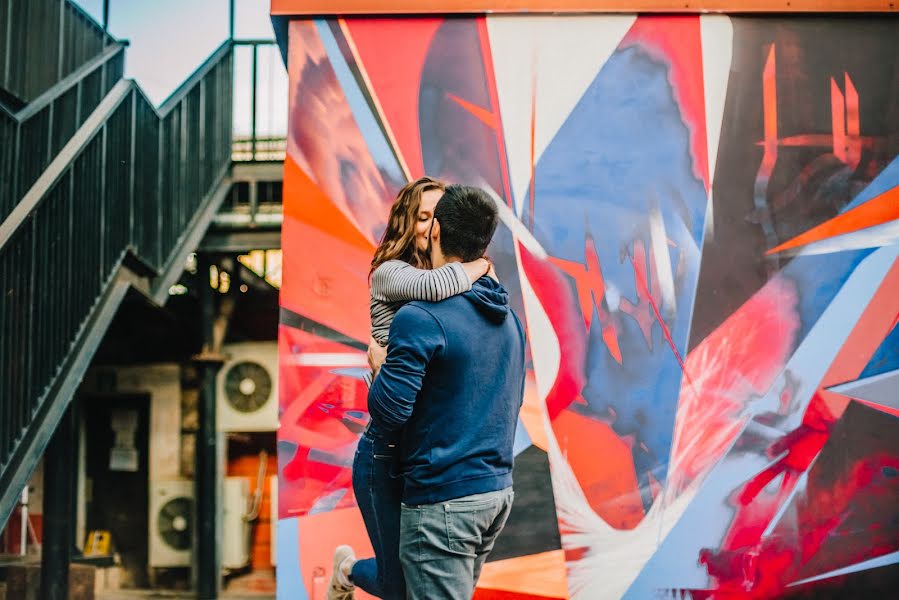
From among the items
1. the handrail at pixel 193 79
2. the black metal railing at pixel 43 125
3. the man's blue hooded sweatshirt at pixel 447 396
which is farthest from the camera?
the handrail at pixel 193 79

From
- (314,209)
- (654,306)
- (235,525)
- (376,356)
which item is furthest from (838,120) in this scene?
(235,525)

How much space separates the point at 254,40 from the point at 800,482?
6450 mm

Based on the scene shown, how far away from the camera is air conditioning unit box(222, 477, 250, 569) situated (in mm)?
9984

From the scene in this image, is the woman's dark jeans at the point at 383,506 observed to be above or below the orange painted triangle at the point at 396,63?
below

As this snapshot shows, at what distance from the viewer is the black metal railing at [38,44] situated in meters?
7.09

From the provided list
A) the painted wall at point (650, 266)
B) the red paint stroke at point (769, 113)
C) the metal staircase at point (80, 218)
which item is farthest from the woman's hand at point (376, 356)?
the red paint stroke at point (769, 113)

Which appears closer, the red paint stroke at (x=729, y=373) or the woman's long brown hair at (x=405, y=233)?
the woman's long brown hair at (x=405, y=233)

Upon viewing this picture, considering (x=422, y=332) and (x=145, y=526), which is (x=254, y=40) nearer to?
(x=145, y=526)

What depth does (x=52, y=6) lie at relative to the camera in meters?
7.66

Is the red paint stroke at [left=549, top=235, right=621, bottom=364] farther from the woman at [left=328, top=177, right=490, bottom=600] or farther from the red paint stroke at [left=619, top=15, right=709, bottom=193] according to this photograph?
the woman at [left=328, top=177, right=490, bottom=600]

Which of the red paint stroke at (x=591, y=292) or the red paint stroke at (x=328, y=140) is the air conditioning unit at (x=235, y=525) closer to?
the red paint stroke at (x=328, y=140)

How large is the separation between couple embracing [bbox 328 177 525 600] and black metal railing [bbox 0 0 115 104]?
5.50 metres

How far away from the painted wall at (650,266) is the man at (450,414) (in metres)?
1.90

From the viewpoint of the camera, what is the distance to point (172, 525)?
1004 centimetres
